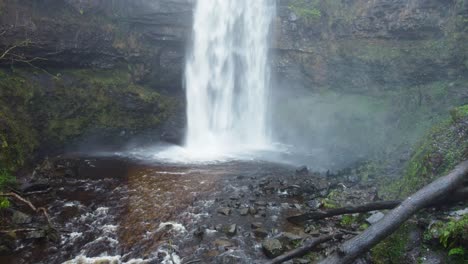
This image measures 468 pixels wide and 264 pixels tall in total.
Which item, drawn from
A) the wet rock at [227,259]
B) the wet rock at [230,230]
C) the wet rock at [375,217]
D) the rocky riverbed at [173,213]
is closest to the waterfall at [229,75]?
the rocky riverbed at [173,213]

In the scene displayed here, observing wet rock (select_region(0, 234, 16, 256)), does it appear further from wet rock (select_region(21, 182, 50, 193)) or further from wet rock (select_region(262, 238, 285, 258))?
wet rock (select_region(262, 238, 285, 258))

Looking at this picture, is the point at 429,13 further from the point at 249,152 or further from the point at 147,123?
the point at 147,123

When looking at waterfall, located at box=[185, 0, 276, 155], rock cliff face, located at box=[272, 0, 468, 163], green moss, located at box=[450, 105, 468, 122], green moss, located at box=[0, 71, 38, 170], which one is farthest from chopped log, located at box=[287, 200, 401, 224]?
waterfall, located at box=[185, 0, 276, 155]

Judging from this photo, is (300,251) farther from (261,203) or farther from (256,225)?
(261,203)

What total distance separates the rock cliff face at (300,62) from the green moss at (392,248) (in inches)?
469

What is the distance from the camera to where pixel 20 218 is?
754 cm

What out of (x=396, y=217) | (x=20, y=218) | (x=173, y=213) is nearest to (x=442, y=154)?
(x=396, y=217)

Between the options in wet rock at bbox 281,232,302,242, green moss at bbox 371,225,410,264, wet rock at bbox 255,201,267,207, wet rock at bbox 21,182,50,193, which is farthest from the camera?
wet rock at bbox 21,182,50,193

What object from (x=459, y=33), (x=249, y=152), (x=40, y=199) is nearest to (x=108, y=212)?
(x=40, y=199)

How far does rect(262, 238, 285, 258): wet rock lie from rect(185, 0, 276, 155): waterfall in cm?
1322

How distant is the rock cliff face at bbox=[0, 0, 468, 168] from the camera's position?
15.2 meters

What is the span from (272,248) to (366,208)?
222cm

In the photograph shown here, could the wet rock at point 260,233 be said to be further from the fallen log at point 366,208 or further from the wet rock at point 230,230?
the fallen log at point 366,208

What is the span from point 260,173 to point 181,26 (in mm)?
11171
